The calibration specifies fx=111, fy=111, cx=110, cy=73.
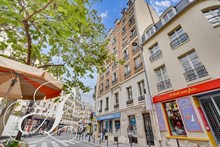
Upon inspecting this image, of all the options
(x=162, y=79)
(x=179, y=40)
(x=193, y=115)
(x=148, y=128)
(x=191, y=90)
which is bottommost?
(x=148, y=128)

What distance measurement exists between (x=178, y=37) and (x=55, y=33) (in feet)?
30.9

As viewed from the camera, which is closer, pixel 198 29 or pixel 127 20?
pixel 198 29

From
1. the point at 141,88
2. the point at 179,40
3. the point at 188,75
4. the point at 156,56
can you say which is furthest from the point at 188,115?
the point at 179,40

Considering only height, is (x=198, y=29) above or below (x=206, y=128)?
above

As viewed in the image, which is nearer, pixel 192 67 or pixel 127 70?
pixel 192 67

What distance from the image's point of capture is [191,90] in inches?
287

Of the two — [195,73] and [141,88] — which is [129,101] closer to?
[141,88]

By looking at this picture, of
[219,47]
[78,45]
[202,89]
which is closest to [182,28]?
[219,47]

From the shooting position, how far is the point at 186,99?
24.6ft

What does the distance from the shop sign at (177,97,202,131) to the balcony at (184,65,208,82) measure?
4.88ft

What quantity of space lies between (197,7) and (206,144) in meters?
9.48

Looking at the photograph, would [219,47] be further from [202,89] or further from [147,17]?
[147,17]

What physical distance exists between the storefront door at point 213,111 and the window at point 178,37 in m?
4.53

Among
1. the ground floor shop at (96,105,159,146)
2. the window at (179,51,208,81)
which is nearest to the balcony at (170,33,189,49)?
the window at (179,51,208,81)
